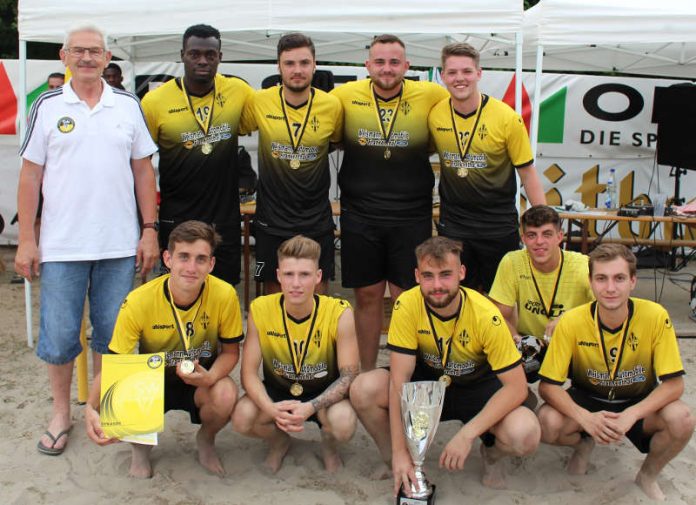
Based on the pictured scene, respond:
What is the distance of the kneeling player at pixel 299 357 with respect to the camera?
3.09m

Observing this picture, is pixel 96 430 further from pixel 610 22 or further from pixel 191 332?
pixel 610 22

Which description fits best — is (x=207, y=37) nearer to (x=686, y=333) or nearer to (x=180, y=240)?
(x=180, y=240)

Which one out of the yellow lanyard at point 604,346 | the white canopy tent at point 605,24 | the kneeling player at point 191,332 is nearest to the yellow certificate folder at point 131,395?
the kneeling player at point 191,332

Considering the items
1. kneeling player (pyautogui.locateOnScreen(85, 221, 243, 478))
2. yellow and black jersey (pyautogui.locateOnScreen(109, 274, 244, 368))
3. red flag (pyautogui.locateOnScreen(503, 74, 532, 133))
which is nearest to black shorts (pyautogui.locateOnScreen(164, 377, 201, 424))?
kneeling player (pyautogui.locateOnScreen(85, 221, 243, 478))

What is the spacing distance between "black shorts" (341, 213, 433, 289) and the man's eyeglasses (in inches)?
59.3

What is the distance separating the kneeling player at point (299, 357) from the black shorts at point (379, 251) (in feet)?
2.41

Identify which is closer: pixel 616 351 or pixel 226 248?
pixel 616 351

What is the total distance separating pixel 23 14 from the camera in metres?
4.47

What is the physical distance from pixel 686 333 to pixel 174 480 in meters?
4.12

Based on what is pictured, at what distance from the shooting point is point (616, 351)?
304cm

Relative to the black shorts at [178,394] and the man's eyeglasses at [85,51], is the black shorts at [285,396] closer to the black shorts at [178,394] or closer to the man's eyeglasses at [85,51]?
the black shorts at [178,394]

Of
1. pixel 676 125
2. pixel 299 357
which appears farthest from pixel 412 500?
pixel 676 125

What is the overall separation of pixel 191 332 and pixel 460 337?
1190mm

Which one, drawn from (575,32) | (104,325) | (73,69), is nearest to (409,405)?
(104,325)
